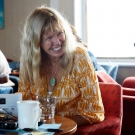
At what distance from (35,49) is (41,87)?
0.75 ft

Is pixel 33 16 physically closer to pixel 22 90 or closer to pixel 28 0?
pixel 22 90

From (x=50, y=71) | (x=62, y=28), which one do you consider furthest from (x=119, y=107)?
(x=62, y=28)

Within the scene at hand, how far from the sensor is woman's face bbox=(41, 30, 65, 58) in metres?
1.70

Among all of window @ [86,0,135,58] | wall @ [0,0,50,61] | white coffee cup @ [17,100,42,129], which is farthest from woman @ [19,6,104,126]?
wall @ [0,0,50,61]

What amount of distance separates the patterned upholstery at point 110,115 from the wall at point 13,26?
3474mm

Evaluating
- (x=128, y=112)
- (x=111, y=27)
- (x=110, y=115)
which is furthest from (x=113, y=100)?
(x=111, y=27)

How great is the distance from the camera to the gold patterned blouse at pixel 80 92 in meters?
1.64

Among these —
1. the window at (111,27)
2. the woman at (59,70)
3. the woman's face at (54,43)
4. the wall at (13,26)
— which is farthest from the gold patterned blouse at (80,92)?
the wall at (13,26)

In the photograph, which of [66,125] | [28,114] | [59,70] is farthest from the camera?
[59,70]

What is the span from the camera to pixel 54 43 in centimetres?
170

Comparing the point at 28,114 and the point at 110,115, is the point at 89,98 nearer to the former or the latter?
the point at 110,115

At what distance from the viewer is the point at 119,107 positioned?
1.85 meters

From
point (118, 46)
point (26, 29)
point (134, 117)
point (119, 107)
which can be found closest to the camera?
point (26, 29)

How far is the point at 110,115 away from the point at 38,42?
0.63m
